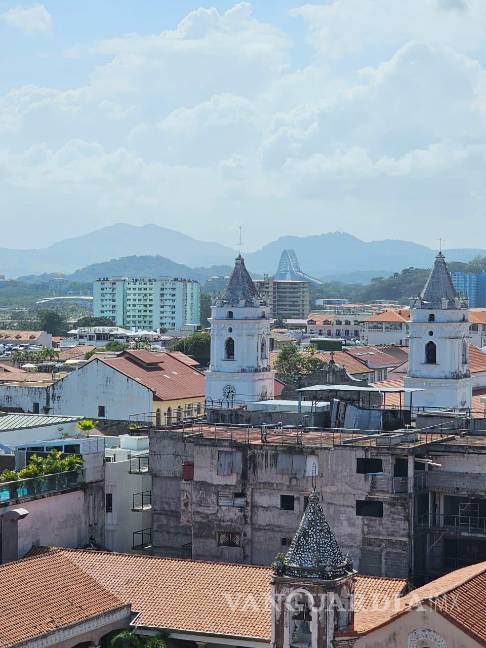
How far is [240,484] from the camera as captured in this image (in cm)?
3625

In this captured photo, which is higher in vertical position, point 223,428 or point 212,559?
point 223,428

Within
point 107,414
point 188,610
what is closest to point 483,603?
point 188,610

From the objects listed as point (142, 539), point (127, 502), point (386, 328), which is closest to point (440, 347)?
point (142, 539)

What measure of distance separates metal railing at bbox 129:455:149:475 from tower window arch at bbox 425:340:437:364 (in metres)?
22.7

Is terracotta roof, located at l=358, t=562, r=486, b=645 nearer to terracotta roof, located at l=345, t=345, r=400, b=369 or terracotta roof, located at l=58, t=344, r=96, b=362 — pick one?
terracotta roof, located at l=345, t=345, r=400, b=369

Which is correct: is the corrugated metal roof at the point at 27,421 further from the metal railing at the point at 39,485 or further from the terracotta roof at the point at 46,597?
the terracotta roof at the point at 46,597

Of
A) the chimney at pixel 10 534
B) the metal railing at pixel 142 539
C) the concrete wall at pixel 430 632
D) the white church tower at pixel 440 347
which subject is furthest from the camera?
the white church tower at pixel 440 347

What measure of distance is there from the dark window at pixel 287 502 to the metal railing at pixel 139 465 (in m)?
4.79

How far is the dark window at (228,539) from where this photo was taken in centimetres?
3631

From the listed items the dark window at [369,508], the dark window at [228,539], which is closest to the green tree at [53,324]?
the dark window at [228,539]

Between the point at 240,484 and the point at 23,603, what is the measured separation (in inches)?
406

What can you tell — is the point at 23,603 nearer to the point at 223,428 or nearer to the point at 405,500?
the point at 405,500

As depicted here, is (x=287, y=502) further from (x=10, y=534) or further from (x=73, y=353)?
(x=73, y=353)

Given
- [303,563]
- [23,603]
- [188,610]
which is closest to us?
[303,563]
